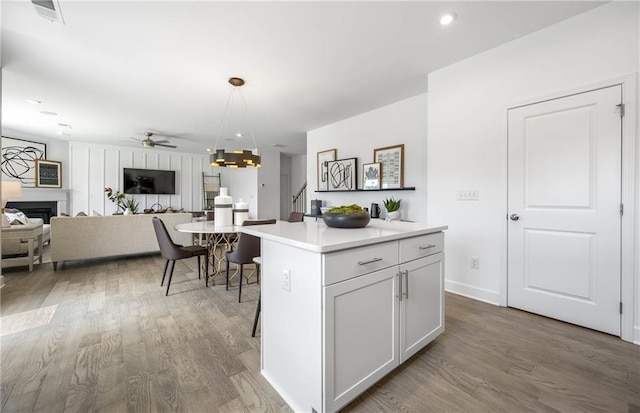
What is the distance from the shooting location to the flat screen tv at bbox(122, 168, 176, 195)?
7.53 metres

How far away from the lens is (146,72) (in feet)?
9.89

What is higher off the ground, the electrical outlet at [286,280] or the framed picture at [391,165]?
the framed picture at [391,165]

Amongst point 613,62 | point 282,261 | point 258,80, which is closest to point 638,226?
point 613,62

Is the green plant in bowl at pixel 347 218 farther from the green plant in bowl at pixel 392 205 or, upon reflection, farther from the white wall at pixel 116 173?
the white wall at pixel 116 173

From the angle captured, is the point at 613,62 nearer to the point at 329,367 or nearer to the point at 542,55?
the point at 542,55

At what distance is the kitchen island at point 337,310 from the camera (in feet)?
3.78

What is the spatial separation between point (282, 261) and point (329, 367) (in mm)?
534

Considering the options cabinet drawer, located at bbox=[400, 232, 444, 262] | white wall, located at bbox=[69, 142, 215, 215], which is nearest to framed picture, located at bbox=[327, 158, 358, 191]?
cabinet drawer, located at bbox=[400, 232, 444, 262]

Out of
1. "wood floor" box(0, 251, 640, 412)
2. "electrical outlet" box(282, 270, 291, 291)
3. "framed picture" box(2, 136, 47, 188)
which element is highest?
"framed picture" box(2, 136, 47, 188)

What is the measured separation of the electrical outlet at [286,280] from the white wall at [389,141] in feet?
9.39

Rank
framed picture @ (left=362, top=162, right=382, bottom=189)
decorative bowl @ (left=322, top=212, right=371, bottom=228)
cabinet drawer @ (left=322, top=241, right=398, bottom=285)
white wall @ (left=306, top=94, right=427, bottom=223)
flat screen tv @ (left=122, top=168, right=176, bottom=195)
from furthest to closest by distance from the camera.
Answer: flat screen tv @ (left=122, top=168, right=176, bottom=195)
framed picture @ (left=362, top=162, right=382, bottom=189)
white wall @ (left=306, top=94, right=427, bottom=223)
decorative bowl @ (left=322, top=212, right=371, bottom=228)
cabinet drawer @ (left=322, top=241, right=398, bottom=285)

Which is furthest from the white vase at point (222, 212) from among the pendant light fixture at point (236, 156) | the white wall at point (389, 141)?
the white wall at point (389, 141)

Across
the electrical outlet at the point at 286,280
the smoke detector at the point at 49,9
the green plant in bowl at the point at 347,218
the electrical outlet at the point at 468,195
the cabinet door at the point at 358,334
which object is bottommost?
the cabinet door at the point at 358,334

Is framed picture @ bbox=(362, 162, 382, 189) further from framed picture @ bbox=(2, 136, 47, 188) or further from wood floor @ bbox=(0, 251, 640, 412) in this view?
framed picture @ bbox=(2, 136, 47, 188)
